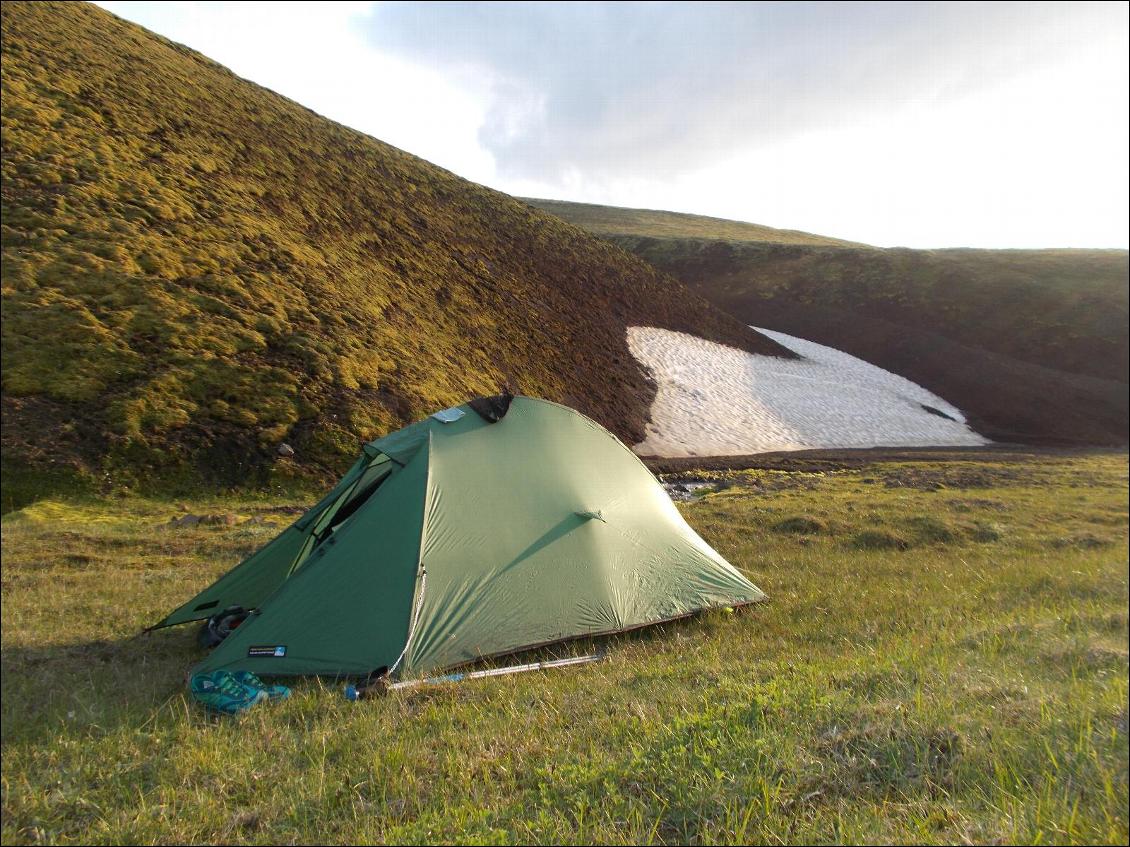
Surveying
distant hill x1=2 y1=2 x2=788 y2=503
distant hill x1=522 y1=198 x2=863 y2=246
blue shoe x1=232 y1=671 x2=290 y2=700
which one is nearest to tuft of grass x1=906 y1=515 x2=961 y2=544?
blue shoe x1=232 y1=671 x2=290 y2=700

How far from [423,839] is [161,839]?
1409 mm

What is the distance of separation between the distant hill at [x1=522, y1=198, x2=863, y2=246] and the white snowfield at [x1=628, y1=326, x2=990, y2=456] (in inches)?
1645

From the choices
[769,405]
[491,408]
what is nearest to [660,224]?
[769,405]

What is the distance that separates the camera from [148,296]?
19.9 m

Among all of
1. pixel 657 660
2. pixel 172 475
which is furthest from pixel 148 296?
pixel 657 660

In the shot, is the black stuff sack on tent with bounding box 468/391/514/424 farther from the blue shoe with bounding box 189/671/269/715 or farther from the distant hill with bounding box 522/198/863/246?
the distant hill with bounding box 522/198/863/246

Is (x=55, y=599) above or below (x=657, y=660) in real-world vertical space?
below

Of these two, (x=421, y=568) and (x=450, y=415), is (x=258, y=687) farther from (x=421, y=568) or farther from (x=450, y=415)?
(x=450, y=415)

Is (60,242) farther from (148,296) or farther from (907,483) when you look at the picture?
(907,483)

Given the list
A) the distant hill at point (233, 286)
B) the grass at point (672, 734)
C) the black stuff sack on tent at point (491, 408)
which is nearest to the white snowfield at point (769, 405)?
the distant hill at point (233, 286)

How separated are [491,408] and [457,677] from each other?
3.24 meters

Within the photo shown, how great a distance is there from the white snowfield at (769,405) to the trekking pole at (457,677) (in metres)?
21.0

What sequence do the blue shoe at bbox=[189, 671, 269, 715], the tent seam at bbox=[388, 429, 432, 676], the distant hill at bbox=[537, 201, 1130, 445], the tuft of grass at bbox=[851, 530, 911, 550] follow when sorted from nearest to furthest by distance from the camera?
the blue shoe at bbox=[189, 671, 269, 715] → the tent seam at bbox=[388, 429, 432, 676] → the tuft of grass at bbox=[851, 530, 911, 550] → the distant hill at bbox=[537, 201, 1130, 445]

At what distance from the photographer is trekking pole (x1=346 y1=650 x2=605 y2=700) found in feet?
19.2
